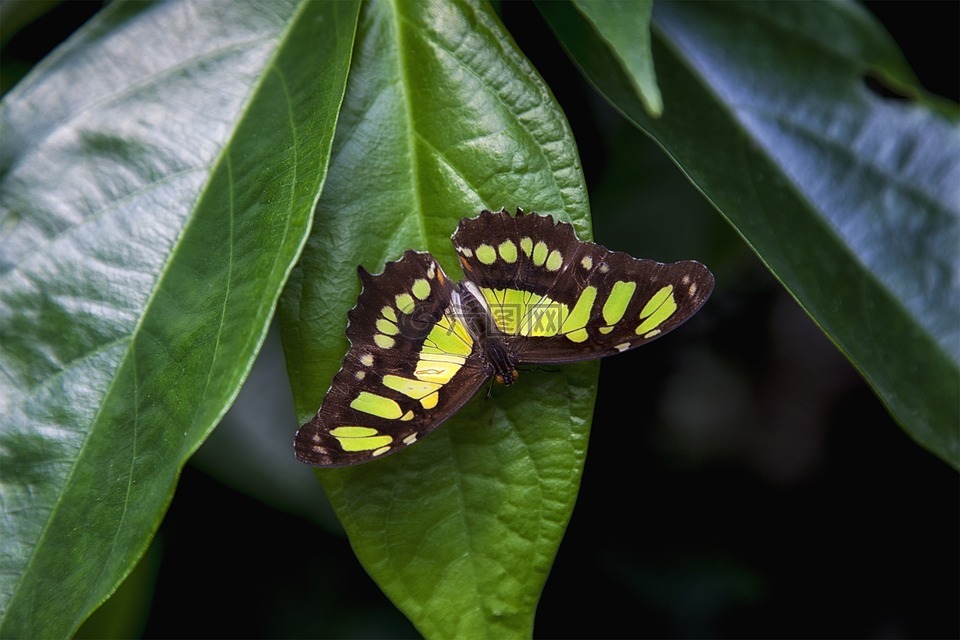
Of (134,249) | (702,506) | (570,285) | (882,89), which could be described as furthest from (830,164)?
(134,249)

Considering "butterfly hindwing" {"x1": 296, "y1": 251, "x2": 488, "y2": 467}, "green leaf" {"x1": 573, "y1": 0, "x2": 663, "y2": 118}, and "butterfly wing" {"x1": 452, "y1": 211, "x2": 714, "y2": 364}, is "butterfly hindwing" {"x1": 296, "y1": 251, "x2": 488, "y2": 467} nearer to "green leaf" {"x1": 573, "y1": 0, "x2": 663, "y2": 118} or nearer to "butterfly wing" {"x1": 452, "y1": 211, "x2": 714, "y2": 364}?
"butterfly wing" {"x1": 452, "y1": 211, "x2": 714, "y2": 364}

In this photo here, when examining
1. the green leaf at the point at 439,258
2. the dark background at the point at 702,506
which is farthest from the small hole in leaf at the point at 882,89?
the green leaf at the point at 439,258

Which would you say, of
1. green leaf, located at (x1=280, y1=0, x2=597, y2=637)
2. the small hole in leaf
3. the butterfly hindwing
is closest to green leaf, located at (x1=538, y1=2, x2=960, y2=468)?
the small hole in leaf

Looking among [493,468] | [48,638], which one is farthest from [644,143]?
[48,638]

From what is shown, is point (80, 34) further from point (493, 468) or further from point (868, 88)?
point (868, 88)

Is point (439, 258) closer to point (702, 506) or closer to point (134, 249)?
point (134, 249)

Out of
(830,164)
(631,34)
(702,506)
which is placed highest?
(631,34)
